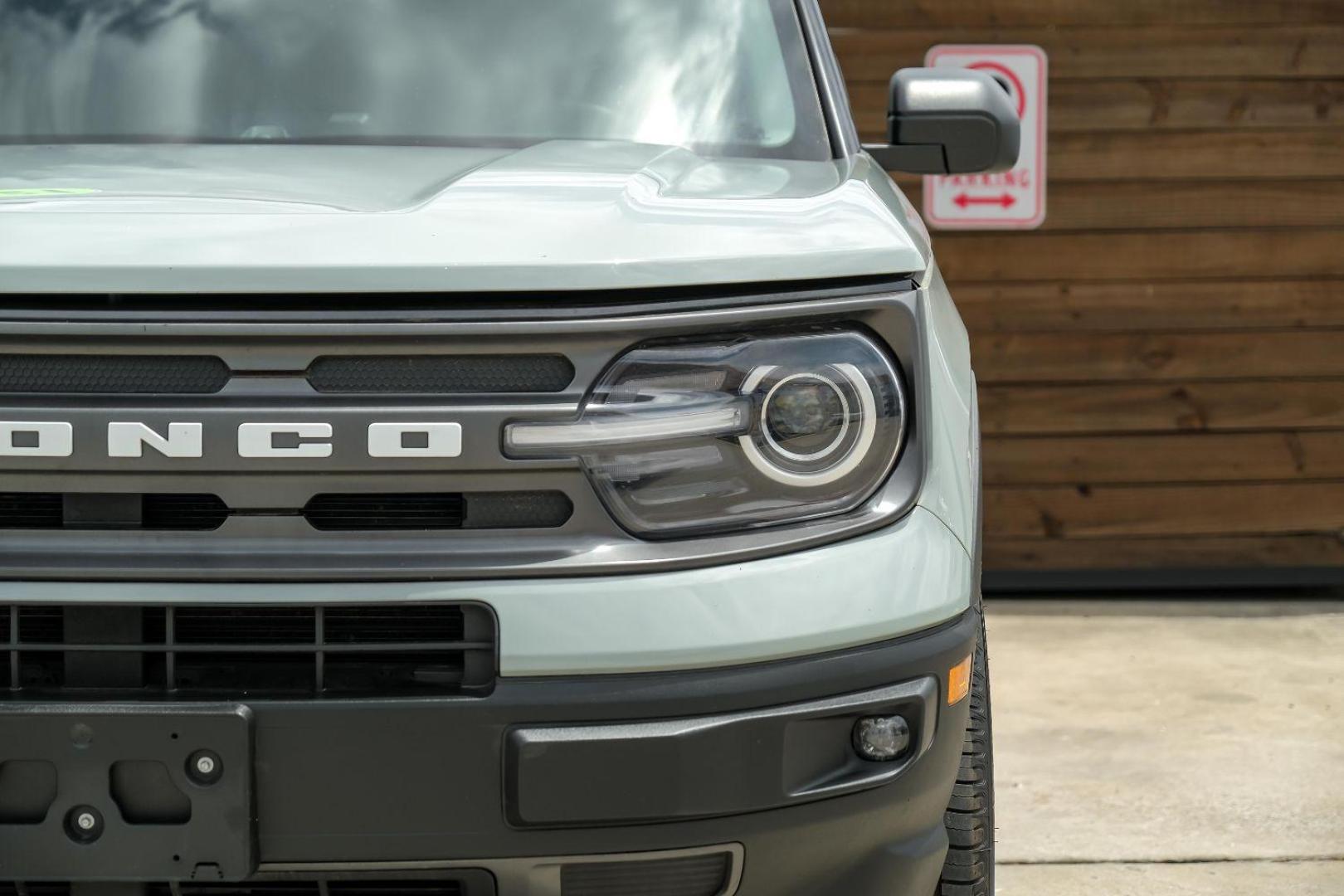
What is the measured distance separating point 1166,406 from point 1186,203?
746 millimetres

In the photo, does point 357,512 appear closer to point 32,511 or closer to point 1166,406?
point 32,511

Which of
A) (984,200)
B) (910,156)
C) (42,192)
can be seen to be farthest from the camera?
(984,200)

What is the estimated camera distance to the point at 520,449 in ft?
5.16

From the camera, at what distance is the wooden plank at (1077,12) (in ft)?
18.9

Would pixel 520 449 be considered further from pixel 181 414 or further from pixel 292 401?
pixel 181 414

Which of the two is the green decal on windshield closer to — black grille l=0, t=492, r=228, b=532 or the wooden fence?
black grille l=0, t=492, r=228, b=532

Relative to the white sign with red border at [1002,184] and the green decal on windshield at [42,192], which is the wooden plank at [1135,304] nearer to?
the white sign with red border at [1002,184]

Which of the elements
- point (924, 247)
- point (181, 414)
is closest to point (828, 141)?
point (924, 247)

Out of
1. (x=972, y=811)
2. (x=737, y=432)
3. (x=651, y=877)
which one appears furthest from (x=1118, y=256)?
(x=651, y=877)

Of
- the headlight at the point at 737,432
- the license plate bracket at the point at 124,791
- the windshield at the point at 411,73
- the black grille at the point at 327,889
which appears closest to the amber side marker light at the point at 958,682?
the headlight at the point at 737,432

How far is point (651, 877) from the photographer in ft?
5.38

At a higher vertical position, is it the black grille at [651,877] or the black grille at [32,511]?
the black grille at [32,511]

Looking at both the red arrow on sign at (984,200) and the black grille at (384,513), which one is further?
the red arrow on sign at (984,200)

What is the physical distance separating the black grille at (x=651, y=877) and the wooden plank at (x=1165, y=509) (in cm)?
448
